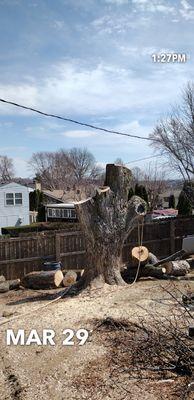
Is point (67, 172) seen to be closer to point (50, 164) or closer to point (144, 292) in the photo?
point (50, 164)

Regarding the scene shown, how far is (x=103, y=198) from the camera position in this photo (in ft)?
32.2

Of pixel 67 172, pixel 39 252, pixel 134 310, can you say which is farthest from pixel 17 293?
pixel 67 172

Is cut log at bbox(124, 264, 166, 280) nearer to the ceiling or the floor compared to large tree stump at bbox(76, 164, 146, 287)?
nearer to the floor

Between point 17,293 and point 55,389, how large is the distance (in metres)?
6.20

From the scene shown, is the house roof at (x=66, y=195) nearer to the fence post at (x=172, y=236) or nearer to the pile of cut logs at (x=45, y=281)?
the fence post at (x=172, y=236)

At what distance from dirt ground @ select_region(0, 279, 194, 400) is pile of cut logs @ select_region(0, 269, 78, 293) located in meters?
1.15

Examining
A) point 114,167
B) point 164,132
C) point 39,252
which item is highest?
point 164,132

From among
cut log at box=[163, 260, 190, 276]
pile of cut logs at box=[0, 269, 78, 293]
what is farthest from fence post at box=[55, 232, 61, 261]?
cut log at box=[163, 260, 190, 276]

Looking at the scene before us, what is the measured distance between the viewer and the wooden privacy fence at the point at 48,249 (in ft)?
41.4

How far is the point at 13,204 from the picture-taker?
30.8 metres

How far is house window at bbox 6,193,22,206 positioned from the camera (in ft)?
99.8

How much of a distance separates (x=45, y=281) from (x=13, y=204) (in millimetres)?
20199

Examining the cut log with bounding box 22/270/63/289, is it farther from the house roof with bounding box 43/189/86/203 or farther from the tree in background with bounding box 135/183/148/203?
the house roof with bounding box 43/189/86/203

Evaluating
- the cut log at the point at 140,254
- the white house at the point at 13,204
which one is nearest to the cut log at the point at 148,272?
the cut log at the point at 140,254
